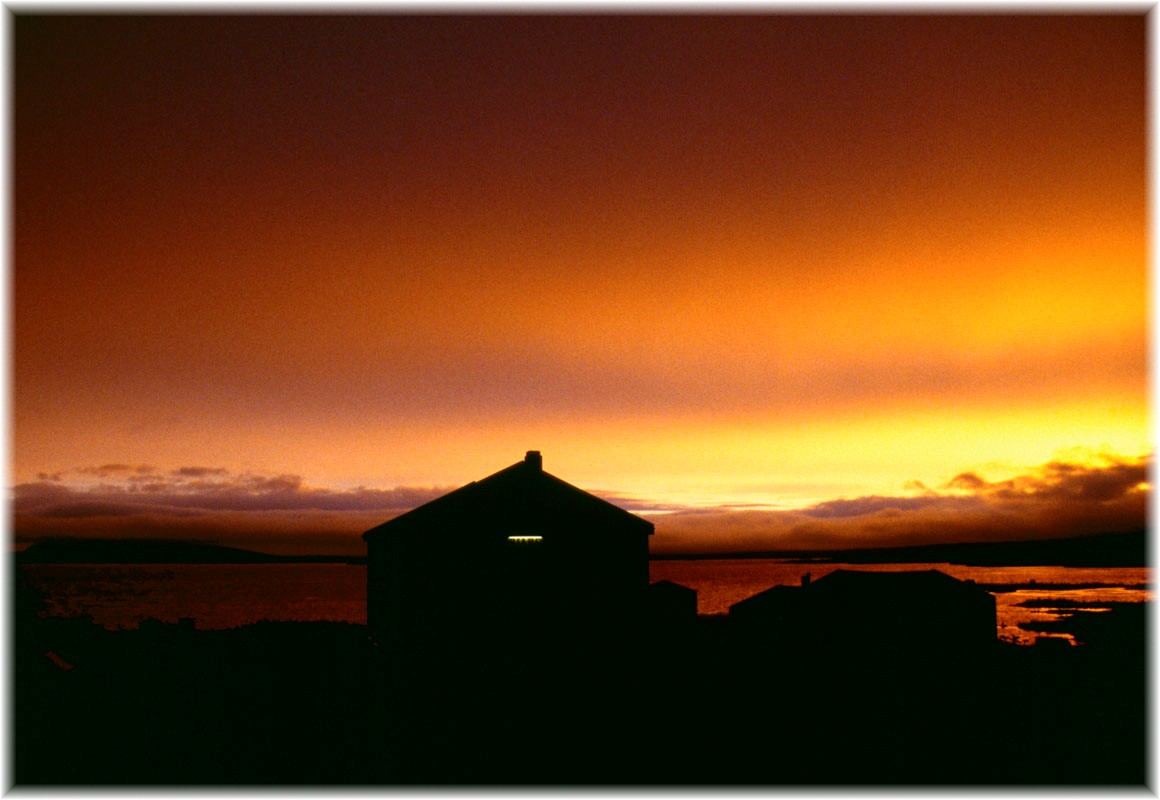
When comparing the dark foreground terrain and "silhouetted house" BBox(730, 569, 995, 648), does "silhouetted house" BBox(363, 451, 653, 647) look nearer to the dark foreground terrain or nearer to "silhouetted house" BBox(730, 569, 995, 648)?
the dark foreground terrain

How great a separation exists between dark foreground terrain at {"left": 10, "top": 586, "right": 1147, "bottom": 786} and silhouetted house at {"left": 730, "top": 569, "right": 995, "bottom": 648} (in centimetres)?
964

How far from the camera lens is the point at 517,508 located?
2716 cm

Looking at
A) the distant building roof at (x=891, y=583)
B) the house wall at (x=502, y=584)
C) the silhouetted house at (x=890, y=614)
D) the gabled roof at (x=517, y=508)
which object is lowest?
the silhouetted house at (x=890, y=614)

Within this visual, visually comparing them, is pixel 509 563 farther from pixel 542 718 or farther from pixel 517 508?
pixel 542 718

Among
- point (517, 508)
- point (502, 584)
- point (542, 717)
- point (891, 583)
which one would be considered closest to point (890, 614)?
point (891, 583)

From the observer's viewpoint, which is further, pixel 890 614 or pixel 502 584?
pixel 890 614

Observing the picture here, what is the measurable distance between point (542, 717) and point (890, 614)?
27.0 m

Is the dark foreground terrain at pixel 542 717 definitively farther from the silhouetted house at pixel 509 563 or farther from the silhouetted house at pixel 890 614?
the silhouetted house at pixel 890 614

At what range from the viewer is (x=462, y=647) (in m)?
25.9

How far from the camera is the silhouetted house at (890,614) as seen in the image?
40875mm

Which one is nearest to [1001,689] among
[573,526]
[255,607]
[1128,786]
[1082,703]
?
[1082,703]

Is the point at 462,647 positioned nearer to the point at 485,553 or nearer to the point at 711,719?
the point at 485,553

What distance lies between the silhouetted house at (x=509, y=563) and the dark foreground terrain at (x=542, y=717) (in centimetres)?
78

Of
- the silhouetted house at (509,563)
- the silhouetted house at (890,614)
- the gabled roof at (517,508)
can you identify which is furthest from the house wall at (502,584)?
the silhouetted house at (890,614)
